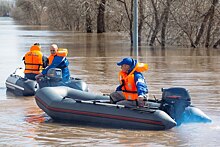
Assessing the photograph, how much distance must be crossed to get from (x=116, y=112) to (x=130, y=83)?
567 millimetres

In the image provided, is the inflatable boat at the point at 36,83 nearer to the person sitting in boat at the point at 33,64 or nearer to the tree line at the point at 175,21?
the person sitting in boat at the point at 33,64

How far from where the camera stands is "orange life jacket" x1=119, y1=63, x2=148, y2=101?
10.2 metres

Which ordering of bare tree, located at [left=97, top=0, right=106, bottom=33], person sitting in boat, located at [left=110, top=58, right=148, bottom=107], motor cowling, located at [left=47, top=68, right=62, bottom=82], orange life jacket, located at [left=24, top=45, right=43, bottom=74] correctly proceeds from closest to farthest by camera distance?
person sitting in boat, located at [left=110, top=58, right=148, bottom=107] → motor cowling, located at [left=47, top=68, right=62, bottom=82] → orange life jacket, located at [left=24, top=45, right=43, bottom=74] → bare tree, located at [left=97, top=0, right=106, bottom=33]

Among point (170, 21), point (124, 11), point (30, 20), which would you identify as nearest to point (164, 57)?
point (170, 21)

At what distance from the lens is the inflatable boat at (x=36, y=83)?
13374 mm

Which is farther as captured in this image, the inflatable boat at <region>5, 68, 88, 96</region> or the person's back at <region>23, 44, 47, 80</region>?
the person's back at <region>23, 44, 47, 80</region>

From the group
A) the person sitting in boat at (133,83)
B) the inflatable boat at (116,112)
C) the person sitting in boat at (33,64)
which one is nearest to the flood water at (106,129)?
the inflatable boat at (116,112)

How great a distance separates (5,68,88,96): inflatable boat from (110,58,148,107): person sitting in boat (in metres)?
2.95

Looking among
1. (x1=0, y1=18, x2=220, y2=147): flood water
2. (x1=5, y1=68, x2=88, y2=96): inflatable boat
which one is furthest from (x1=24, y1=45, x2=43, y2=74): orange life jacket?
(x1=0, y1=18, x2=220, y2=147): flood water

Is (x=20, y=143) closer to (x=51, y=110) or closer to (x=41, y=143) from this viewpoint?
(x=41, y=143)

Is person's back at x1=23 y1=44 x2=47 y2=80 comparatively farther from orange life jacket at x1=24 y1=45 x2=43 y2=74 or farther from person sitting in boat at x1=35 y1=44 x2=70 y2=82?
person sitting in boat at x1=35 y1=44 x2=70 y2=82

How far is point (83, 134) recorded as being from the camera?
32.3 ft

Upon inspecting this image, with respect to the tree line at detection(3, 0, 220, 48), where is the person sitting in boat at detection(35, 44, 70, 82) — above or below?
below

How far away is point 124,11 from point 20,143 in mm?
32191
